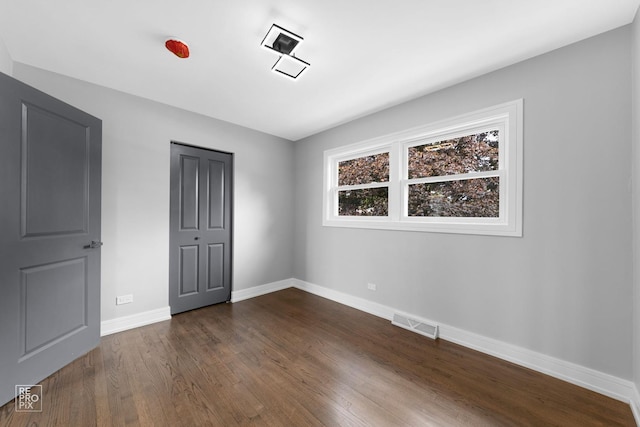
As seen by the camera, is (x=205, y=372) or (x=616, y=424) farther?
(x=205, y=372)

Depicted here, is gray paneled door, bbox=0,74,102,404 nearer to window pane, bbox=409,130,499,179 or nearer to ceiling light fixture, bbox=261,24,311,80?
ceiling light fixture, bbox=261,24,311,80

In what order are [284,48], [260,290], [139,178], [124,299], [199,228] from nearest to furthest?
[284,48]
[124,299]
[139,178]
[199,228]
[260,290]

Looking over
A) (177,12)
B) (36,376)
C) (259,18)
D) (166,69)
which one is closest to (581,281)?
(259,18)

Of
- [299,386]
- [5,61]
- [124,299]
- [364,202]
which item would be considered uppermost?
[5,61]

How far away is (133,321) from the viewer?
283 centimetres

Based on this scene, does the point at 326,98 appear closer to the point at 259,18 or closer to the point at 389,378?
the point at 259,18

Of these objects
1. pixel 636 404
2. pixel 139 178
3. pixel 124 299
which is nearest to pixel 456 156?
pixel 636 404

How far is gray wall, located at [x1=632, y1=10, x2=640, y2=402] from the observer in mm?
1646

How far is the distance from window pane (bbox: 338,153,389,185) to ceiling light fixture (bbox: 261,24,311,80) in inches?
62.1

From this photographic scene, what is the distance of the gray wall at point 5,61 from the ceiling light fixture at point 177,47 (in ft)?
4.26

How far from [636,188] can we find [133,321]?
459 centimetres

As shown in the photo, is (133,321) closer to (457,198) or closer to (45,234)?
(45,234)

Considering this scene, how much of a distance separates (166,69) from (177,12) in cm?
83

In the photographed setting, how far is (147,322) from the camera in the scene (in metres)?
2.93
